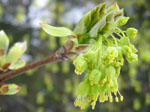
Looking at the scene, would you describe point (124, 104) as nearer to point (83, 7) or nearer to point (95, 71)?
point (83, 7)

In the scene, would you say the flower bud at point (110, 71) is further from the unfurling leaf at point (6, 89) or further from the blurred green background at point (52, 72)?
the blurred green background at point (52, 72)

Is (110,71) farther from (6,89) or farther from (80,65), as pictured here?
Answer: (6,89)

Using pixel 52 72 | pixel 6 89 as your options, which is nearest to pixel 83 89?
pixel 6 89

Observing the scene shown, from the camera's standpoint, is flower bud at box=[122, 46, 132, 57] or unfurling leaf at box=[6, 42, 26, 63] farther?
unfurling leaf at box=[6, 42, 26, 63]

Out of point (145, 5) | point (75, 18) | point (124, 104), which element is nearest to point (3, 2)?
point (75, 18)

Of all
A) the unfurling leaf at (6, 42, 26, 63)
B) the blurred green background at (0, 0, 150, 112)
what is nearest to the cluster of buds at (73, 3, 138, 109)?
the unfurling leaf at (6, 42, 26, 63)

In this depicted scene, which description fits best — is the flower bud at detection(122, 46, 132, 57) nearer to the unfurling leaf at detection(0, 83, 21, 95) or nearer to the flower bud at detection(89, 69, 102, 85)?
the flower bud at detection(89, 69, 102, 85)

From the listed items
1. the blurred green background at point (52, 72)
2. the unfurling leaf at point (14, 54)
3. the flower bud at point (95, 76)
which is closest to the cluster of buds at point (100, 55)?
the flower bud at point (95, 76)
